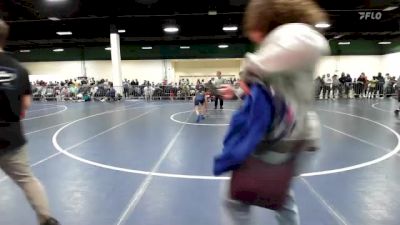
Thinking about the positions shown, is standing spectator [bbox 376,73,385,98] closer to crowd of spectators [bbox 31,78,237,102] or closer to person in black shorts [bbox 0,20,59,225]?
crowd of spectators [bbox 31,78,237,102]

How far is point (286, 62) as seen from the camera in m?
1.41

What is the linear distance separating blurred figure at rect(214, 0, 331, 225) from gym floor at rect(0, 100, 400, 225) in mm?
446

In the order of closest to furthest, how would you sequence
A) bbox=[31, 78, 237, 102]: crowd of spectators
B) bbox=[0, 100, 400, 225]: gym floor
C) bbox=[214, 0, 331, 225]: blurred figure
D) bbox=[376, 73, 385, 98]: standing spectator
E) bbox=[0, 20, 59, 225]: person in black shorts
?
bbox=[214, 0, 331, 225]: blurred figure
bbox=[0, 20, 59, 225]: person in black shorts
bbox=[0, 100, 400, 225]: gym floor
bbox=[31, 78, 237, 102]: crowd of spectators
bbox=[376, 73, 385, 98]: standing spectator

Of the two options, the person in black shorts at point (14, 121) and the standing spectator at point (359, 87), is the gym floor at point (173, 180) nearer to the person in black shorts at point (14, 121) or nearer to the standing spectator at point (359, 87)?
the person in black shorts at point (14, 121)

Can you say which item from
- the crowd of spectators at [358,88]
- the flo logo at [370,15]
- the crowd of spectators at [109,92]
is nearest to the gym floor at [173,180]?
the flo logo at [370,15]

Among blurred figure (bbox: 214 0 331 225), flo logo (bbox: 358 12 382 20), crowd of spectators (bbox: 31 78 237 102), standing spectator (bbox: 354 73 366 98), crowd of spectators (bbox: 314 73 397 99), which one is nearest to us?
blurred figure (bbox: 214 0 331 225)

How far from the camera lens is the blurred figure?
1.42 m

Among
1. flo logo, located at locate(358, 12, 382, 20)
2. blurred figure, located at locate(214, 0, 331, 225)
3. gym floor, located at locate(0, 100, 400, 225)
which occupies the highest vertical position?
flo logo, located at locate(358, 12, 382, 20)

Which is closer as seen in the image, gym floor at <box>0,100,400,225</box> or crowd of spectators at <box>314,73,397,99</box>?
gym floor at <box>0,100,400,225</box>

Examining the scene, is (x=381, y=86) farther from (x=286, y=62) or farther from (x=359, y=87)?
(x=286, y=62)

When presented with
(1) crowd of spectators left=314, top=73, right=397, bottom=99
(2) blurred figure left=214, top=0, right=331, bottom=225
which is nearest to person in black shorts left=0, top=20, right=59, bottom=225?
(2) blurred figure left=214, top=0, right=331, bottom=225

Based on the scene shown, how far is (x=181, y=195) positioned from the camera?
4719 mm

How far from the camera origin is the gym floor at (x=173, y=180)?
157 inches

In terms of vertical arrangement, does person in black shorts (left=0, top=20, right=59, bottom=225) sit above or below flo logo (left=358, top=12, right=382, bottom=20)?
below
